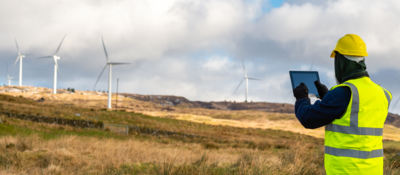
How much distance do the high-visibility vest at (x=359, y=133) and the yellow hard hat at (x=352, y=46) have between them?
388 mm

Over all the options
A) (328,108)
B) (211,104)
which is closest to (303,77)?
(328,108)

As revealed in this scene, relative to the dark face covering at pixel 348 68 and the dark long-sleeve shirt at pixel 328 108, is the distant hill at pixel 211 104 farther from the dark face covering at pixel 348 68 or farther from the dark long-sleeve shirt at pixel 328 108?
the dark long-sleeve shirt at pixel 328 108

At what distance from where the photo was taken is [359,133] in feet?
10.2

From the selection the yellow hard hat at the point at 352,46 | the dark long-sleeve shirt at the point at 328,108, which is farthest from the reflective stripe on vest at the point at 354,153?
the yellow hard hat at the point at 352,46

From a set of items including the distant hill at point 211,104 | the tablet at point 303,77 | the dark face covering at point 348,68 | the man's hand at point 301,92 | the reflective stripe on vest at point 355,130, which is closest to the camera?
the reflective stripe on vest at point 355,130

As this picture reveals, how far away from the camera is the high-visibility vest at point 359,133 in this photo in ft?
10.3

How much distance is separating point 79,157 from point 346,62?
354 inches

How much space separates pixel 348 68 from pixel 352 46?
0.26 meters

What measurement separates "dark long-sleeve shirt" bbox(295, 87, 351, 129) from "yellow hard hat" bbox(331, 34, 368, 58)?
21.0 inches

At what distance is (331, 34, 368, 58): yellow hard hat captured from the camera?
345 centimetres

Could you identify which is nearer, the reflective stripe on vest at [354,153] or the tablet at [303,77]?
the reflective stripe on vest at [354,153]

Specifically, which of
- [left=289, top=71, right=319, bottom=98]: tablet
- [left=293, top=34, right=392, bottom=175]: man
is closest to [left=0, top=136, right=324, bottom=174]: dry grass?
[left=289, top=71, right=319, bottom=98]: tablet

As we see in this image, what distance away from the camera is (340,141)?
3178mm

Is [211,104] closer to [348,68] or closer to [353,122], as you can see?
[348,68]
